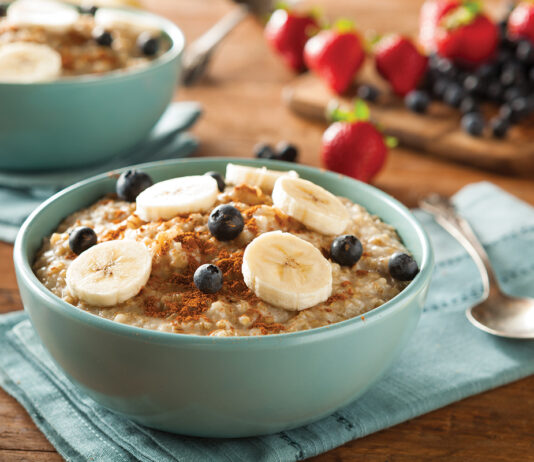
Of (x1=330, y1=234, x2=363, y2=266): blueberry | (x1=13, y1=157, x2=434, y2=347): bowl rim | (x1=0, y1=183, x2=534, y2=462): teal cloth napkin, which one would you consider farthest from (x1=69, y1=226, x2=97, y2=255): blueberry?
(x1=330, y1=234, x2=363, y2=266): blueberry

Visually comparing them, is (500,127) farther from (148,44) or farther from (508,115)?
(148,44)

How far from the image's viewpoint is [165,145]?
9.66ft

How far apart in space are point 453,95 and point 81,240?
2.10 meters

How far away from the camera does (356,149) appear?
265 centimetres

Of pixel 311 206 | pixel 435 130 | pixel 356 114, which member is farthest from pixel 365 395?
pixel 435 130

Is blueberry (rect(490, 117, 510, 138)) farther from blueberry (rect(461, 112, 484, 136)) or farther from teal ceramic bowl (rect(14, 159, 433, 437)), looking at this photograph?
teal ceramic bowl (rect(14, 159, 433, 437))

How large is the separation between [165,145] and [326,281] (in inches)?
62.6

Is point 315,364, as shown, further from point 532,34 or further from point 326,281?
point 532,34

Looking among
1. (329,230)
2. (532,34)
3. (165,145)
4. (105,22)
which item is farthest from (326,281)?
(532,34)

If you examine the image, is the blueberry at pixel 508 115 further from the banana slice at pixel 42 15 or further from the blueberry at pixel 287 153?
the banana slice at pixel 42 15

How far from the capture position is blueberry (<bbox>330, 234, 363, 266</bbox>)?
161cm

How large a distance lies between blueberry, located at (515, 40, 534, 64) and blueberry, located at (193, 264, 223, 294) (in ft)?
7.89

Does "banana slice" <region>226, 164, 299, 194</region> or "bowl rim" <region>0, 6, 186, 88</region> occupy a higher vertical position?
"banana slice" <region>226, 164, 299, 194</region>

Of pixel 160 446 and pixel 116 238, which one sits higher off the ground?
pixel 116 238
